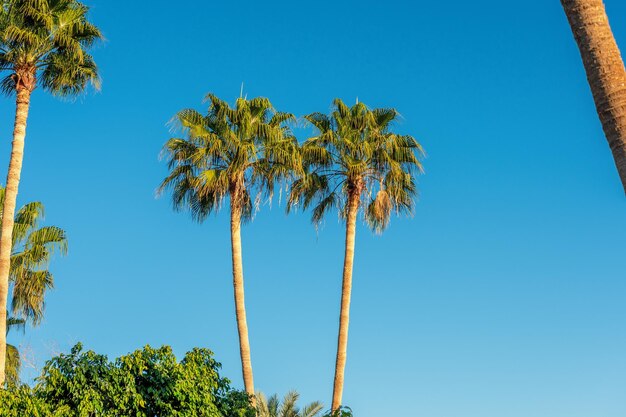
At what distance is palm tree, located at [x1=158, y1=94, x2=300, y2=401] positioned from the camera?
99.2ft

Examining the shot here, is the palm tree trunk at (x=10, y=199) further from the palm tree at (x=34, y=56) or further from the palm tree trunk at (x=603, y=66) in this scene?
the palm tree trunk at (x=603, y=66)

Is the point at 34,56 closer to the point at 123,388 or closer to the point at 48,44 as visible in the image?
the point at 48,44

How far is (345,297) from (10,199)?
10.5 meters

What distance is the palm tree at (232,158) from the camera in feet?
99.2

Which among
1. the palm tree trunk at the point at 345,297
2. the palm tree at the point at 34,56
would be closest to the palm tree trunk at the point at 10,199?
the palm tree at the point at 34,56

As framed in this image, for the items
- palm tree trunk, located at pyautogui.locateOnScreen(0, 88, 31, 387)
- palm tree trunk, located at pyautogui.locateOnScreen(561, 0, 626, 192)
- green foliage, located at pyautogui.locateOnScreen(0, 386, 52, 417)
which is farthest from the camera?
palm tree trunk, located at pyautogui.locateOnScreen(0, 88, 31, 387)

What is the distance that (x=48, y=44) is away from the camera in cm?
2664

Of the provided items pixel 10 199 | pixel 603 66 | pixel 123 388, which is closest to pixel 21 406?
pixel 123 388

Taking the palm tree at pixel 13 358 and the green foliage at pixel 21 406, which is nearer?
the green foliage at pixel 21 406

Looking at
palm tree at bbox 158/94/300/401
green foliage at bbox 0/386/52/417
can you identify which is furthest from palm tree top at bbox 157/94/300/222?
green foliage at bbox 0/386/52/417

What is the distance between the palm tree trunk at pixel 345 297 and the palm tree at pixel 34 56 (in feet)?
28.6

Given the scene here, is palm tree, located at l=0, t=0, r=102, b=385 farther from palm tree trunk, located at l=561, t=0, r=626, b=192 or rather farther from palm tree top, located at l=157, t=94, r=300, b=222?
palm tree trunk, located at l=561, t=0, r=626, b=192

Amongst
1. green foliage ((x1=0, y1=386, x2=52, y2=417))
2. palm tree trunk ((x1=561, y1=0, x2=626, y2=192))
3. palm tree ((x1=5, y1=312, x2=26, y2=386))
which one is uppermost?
palm tree ((x1=5, y1=312, x2=26, y2=386))

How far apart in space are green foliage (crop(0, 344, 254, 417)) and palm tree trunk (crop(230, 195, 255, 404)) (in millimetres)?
7254
